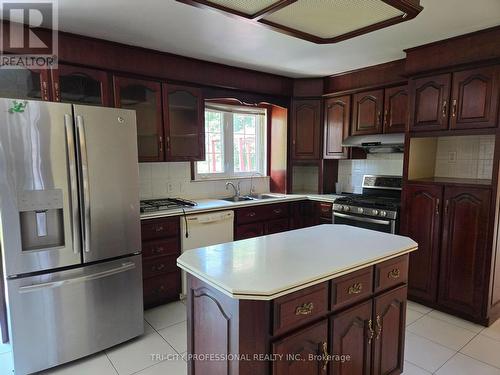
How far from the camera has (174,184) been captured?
11.7ft

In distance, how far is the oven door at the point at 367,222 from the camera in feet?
10.3

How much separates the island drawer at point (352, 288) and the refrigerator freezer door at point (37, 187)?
1.69 m

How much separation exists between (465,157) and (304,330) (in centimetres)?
271

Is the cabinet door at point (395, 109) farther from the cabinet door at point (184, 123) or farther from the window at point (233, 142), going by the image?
the cabinet door at point (184, 123)

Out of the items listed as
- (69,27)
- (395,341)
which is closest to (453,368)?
(395,341)

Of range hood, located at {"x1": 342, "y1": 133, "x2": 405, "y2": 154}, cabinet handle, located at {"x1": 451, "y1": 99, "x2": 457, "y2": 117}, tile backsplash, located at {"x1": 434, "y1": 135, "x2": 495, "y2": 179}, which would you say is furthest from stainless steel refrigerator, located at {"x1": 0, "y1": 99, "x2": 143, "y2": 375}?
tile backsplash, located at {"x1": 434, "y1": 135, "x2": 495, "y2": 179}

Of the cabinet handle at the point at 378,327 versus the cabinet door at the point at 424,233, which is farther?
the cabinet door at the point at 424,233

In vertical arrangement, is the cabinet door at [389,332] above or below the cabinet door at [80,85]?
below

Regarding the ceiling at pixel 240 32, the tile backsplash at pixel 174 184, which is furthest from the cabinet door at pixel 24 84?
the tile backsplash at pixel 174 184

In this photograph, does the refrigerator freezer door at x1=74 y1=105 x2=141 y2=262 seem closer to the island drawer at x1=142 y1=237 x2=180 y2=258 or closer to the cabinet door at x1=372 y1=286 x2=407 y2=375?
the island drawer at x1=142 y1=237 x2=180 y2=258

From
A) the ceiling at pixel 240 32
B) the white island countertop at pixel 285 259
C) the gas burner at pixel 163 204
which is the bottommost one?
the white island countertop at pixel 285 259

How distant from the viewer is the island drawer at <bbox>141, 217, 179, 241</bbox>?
111 inches

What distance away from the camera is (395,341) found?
6.19 feet

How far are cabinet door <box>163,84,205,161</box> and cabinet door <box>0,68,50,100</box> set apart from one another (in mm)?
1007
